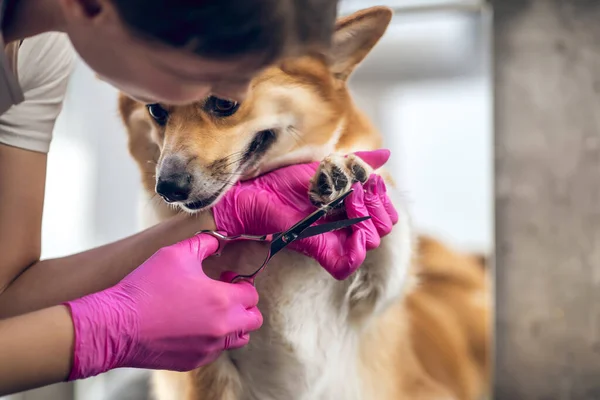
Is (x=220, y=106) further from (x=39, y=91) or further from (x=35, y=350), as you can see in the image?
(x=35, y=350)

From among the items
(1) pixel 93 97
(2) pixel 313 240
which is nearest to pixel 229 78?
(2) pixel 313 240

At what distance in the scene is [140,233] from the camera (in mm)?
914

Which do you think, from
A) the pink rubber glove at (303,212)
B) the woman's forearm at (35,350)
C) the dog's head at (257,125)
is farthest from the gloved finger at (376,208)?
the woman's forearm at (35,350)

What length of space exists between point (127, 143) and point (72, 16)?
0.99 feet

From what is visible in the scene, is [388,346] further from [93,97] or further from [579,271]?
[93,97]

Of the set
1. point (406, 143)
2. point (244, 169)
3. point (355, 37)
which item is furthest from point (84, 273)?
point (406, 143)

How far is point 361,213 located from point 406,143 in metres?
0.41

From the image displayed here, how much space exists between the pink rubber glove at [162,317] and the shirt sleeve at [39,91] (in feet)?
0.97

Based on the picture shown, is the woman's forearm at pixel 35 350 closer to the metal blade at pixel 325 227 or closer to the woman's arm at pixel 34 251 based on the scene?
the woman's arm at pixel 34 251

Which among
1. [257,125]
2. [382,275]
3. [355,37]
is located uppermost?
[355,37]

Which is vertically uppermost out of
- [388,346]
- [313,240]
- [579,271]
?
[313,240]

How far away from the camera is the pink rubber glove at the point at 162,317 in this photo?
2.35 feet

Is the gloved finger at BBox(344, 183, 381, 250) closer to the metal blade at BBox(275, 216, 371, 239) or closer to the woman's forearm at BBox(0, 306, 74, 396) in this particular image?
the metal blade at BBox(275, 216, 371, 239)

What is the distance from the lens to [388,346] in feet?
3.50
